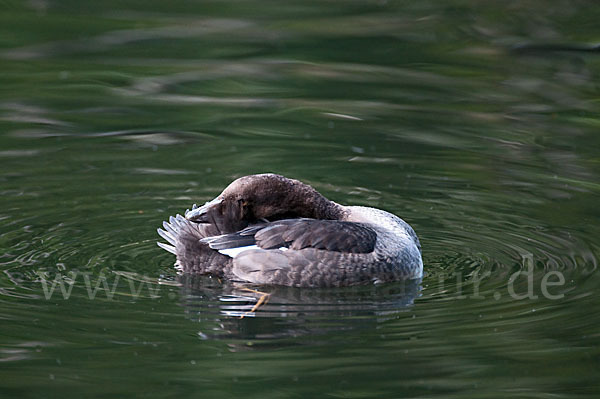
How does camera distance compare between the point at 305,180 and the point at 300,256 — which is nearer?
the point at 300,256

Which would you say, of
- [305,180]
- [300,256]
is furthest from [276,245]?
[305,180]

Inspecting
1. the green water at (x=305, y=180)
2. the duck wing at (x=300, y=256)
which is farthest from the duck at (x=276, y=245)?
the green water at (x=305, y=180)

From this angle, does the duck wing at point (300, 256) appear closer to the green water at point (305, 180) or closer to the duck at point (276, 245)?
the duck at point (276, 245)

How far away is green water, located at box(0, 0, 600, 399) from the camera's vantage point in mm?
6238

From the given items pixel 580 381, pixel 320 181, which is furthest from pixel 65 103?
pixel 580 381

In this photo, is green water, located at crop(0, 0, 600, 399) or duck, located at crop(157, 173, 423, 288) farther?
duck, located at crop(157, 173, 423, 288)

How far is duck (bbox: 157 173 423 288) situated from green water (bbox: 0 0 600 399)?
14 centimetres

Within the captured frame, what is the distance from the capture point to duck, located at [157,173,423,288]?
7.63 metres

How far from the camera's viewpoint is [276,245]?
7688 mm

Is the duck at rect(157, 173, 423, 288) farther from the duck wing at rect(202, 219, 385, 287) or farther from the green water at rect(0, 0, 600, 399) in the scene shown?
the green water at rect(0, 0, 600, 399)

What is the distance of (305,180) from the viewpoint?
9.91 metres

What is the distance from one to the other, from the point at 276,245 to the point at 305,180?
90.1 inches

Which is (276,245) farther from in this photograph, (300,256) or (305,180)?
(305,180)

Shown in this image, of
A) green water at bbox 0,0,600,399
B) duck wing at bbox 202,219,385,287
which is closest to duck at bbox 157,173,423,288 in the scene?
duck wing at bbox 202,219,385,287
